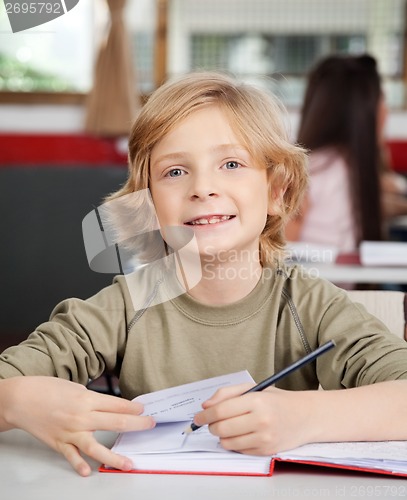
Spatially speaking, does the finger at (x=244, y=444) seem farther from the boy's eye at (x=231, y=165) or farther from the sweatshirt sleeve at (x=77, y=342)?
the boy's eye at (x=231, y=165)

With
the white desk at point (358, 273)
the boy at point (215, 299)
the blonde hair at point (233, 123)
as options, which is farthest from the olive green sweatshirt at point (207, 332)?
the white desk at point (358, 273)

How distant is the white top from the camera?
2691 millimetres

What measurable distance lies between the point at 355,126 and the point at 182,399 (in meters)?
1.95

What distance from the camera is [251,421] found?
795mm

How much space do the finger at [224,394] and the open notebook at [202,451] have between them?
36 millimetres

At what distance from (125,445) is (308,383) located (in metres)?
0.36

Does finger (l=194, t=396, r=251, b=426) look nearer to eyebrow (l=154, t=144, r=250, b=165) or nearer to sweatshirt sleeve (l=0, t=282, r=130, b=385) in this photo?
sweatshirt sleeve (l=0, t=282, r=130, b=385)

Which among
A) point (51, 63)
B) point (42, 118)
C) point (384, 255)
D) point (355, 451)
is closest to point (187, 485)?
point (355, 451)

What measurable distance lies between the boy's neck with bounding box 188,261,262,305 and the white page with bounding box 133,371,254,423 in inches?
10.3

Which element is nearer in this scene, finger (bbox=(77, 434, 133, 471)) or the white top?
finger (bbox=(77, 434, 133, 471))

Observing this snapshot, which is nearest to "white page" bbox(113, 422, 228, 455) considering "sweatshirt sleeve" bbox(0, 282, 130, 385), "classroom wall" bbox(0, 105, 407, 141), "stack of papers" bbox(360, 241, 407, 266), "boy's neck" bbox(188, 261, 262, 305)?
"sweatshirt sleeve" bbox(0, 282, 130, 385)

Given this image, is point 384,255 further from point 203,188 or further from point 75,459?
point 75,459

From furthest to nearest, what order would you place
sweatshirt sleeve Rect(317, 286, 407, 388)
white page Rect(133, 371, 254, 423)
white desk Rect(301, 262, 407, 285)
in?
white desk Rect(301, 262, 407, 285) → sweatshirt sleeve Rect(317, 286, 407, 388) → white page Rect(133, 371, 254, 423)

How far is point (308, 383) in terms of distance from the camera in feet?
3.69
